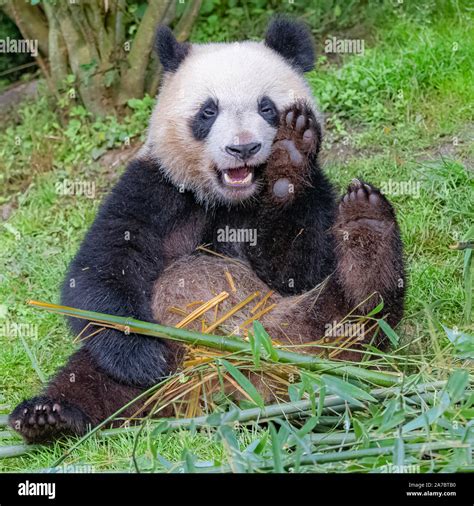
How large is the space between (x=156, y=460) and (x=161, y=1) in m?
5.34

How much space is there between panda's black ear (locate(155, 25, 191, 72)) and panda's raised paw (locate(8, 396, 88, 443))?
2.41m

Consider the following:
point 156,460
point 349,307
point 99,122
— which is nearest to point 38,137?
point 99,122

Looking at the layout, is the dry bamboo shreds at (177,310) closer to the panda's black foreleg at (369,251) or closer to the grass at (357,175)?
the grass at (357,175)

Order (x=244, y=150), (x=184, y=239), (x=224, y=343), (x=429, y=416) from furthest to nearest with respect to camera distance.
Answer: (x=184, y=239) → (x=244, y=150) → (x=224, y=343) → (x=429, y=416)

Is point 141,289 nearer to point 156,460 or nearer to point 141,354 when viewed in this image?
point 141,354

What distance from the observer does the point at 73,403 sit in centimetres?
565

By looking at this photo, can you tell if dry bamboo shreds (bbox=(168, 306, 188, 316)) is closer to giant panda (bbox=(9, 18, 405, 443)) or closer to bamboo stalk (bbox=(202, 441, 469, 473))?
giant panda (bbox=(9, 18, 405, 443))

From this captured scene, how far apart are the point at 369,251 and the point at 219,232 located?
3.44ft

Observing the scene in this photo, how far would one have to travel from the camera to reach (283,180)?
598 cm

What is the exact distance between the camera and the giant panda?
5805 millimetres

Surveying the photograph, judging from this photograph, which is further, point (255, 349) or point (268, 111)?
point (268, 111)

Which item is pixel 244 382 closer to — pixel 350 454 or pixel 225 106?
pixel 350 454

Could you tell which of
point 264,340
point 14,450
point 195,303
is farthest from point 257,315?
point 14,450
